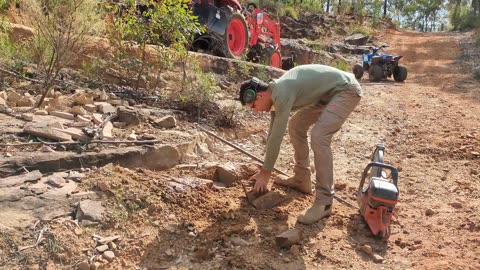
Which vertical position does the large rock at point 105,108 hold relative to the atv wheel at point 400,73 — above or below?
above

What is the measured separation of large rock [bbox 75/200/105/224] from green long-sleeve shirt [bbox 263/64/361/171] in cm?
114

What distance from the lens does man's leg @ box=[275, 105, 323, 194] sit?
3.66 metres

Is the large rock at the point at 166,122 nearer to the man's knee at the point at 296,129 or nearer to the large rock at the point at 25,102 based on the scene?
the large rock at the point at 25,102

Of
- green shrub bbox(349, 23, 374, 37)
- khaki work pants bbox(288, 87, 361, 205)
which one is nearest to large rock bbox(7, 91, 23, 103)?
khaki work pants bbox(288, 87, 361, 205)

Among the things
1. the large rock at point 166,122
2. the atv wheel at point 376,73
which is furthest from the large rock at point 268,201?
the atv wheel at point 376,73

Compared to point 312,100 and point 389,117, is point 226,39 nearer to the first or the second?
point 389,117

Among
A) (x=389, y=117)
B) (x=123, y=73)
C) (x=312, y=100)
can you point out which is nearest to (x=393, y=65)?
(x=389, y=117)

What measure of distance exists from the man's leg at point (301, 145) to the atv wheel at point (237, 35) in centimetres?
505

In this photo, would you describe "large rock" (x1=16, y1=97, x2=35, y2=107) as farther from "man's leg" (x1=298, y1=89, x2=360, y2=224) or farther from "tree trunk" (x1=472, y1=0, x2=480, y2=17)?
"tree trunk" (x1=472, y1=0, x2=480, y2=17)

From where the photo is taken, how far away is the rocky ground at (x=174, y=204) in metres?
2.80

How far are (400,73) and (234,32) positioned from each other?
4.84 metres

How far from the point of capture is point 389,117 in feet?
23.8

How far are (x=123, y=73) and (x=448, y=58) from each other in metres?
13.4

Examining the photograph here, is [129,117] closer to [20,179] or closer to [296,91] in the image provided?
[20,179]
